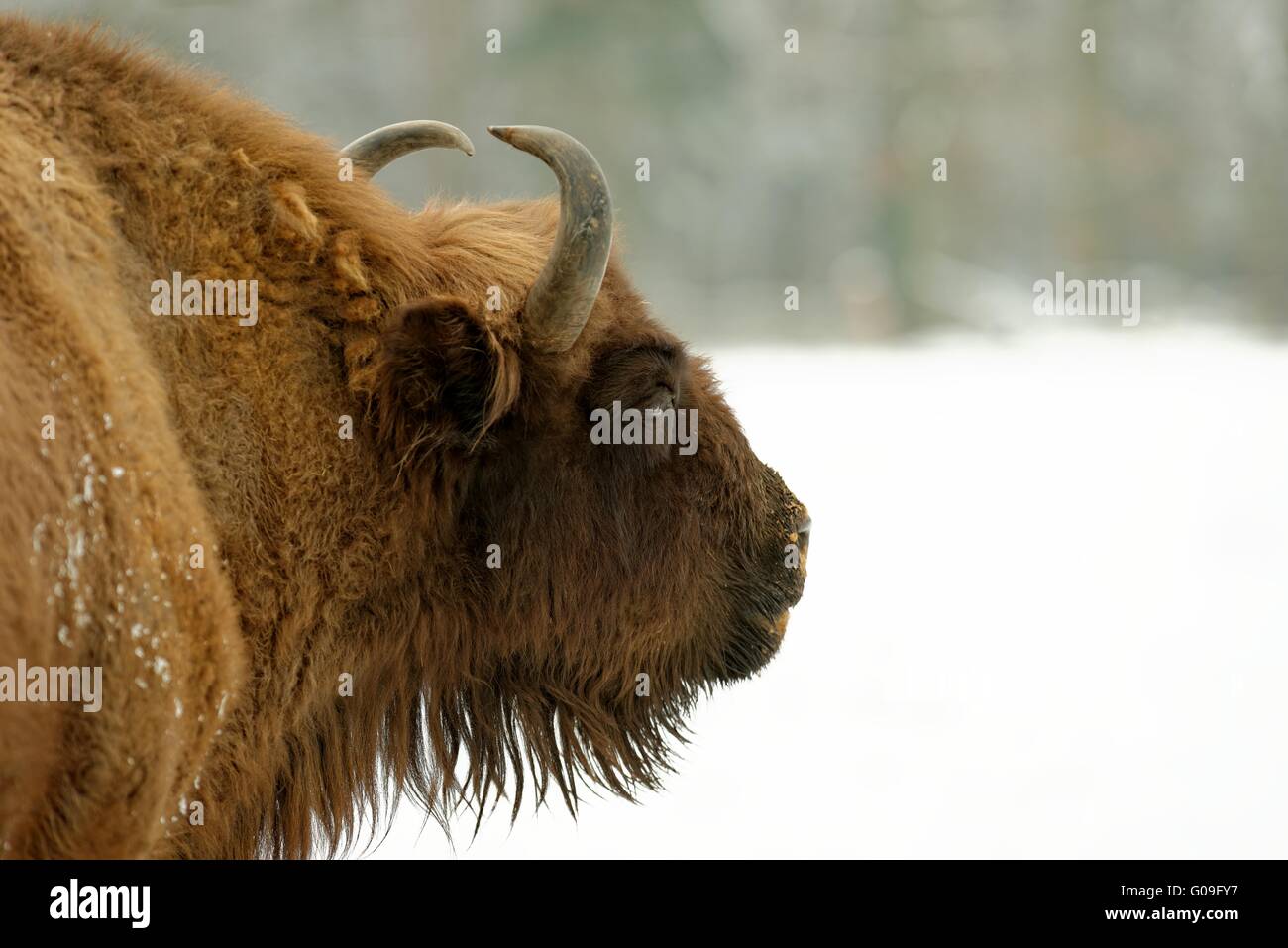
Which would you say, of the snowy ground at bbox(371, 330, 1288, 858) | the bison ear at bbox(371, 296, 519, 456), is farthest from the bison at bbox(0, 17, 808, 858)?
the snowy ground at bbox(371, 330, 1288, 858)

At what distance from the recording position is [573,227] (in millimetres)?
2922

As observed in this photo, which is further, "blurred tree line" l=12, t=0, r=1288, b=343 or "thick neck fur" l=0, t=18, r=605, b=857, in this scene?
"blurred tree line" l=12, t=0, r=1288, b=343

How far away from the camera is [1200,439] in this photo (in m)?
11.4

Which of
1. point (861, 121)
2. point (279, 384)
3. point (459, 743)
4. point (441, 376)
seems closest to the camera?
point (279, 384)

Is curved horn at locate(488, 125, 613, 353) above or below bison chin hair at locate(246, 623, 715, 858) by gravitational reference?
above

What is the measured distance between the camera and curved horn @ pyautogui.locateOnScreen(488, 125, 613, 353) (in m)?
2.92

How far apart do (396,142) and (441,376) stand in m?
0.88

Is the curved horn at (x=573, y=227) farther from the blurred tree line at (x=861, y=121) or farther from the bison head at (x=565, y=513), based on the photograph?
the blurred tree line at (x=861, y=121)

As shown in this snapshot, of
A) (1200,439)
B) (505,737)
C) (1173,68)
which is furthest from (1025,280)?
(505,737)

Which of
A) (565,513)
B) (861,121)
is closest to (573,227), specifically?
(565,513)

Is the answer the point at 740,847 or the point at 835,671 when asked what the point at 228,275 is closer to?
the point at 740,847

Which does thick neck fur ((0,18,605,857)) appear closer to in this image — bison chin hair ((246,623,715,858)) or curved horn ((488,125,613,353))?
bison chin hair ((246,623,715,858))

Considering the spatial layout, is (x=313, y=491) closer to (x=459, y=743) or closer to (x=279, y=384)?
(x=279, y=384)

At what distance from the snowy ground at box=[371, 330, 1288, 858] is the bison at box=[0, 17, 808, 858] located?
3.38 ft
